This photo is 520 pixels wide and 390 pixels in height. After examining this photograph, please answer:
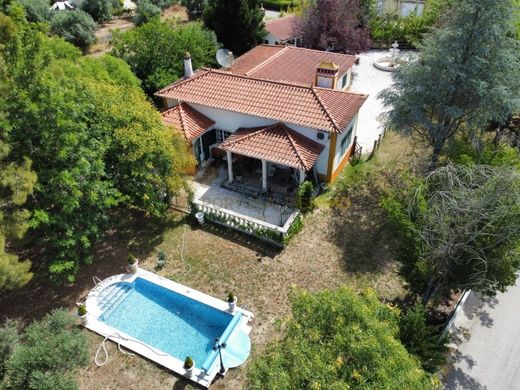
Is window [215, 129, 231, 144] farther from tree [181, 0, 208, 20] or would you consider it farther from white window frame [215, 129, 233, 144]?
tree [181, 0, 208, 20]

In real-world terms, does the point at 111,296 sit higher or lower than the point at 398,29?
lower

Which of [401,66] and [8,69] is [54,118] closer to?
[8,69]

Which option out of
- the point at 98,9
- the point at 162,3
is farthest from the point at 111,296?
the point at 162,3

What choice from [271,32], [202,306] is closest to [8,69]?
[202,306]

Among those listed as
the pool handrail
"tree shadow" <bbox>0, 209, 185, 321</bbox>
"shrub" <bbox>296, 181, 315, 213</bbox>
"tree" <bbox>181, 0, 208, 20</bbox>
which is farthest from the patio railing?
"tree" <bbox>181, 0, 208, 20</bbox>

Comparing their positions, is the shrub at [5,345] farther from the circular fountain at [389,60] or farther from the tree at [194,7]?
the tree at [194,7]

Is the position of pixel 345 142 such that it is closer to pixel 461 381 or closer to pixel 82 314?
pixel 461 381
